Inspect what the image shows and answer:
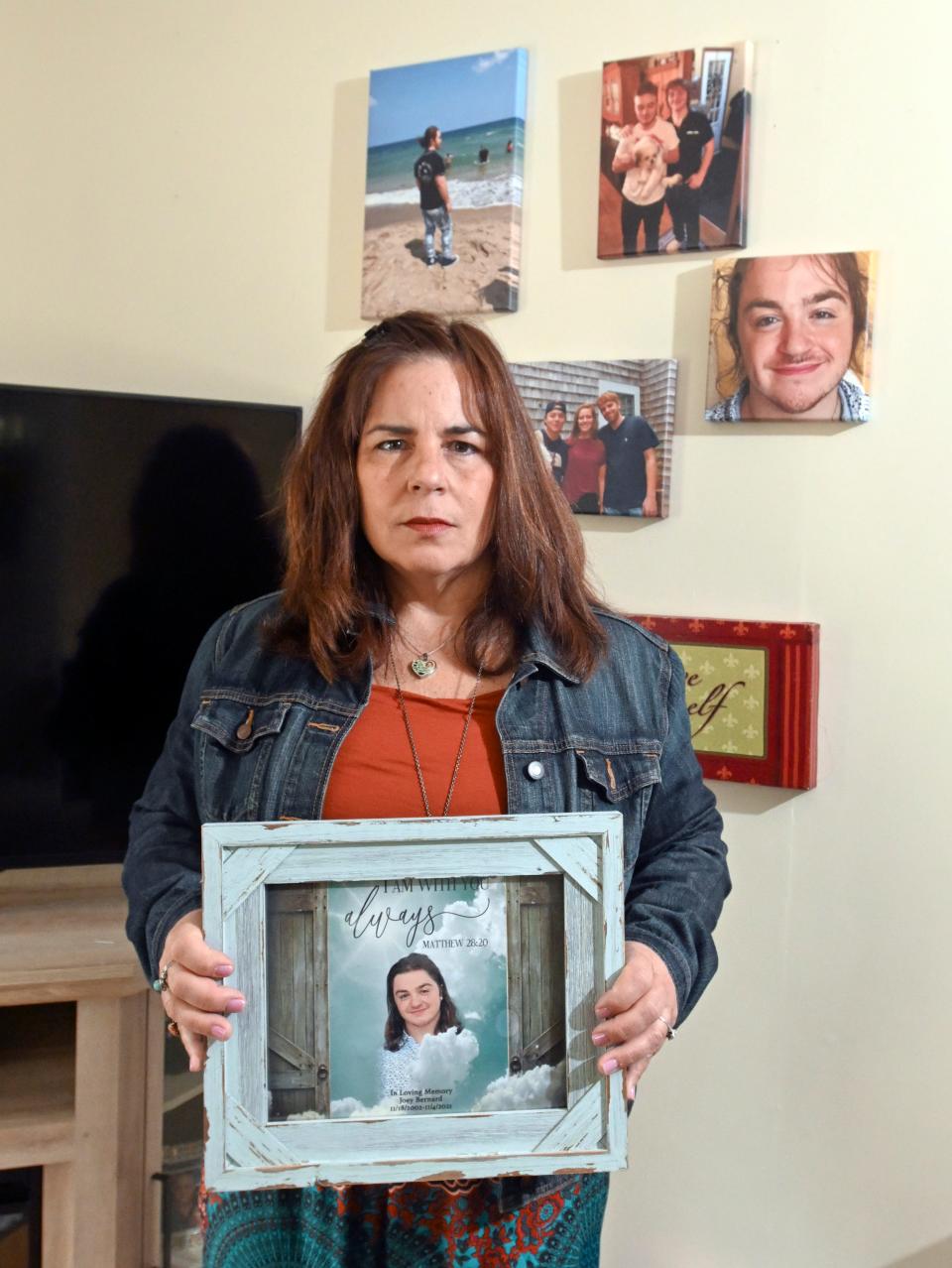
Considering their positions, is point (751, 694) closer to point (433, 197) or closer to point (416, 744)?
point (416, 744)

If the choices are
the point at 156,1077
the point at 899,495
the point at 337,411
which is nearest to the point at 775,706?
the point at 899,495

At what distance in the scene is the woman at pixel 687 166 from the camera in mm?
1681

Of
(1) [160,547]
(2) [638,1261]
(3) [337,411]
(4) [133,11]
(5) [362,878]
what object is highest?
(4) [133,11]

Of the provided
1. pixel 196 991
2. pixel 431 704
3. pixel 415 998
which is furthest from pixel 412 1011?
pixel 431 704

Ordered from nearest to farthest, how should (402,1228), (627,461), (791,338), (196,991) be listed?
(196,991)
(402,1228)
(791,338)
(627,461)

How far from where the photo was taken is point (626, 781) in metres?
1.22

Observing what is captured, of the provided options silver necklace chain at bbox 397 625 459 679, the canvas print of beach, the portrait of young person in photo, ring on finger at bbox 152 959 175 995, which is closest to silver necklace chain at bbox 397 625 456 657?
silver necklace chain at bbox 397 625 459 679

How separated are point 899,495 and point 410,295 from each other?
80 cm

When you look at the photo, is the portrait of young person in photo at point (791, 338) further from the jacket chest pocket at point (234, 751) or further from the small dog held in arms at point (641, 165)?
the jacket chest pocket at point (234, 751)

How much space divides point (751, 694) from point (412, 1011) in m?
0.83

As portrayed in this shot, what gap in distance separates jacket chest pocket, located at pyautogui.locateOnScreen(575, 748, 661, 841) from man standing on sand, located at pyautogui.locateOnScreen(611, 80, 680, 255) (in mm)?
843

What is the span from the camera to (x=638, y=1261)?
180 cm

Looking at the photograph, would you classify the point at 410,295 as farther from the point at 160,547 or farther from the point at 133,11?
the point at 133,11

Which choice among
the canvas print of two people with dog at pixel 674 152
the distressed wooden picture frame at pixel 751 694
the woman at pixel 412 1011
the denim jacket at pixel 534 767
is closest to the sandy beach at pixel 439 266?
the canvas print of two people with dog at pixel 674 152
